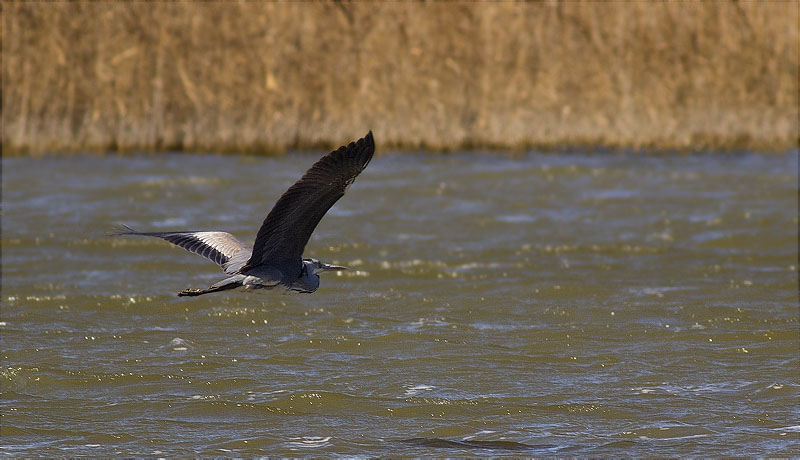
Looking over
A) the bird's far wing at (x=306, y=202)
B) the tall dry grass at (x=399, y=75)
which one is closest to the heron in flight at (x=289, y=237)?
the bird's far wing at (x=306, y=202)

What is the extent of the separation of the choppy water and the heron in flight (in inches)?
31.2

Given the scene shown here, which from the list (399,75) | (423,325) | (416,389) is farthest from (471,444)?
(399,75)

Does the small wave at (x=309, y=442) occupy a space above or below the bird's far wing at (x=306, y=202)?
below

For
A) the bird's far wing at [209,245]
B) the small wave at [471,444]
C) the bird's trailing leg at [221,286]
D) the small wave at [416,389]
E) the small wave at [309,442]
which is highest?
the bird's far wing at [209,245]

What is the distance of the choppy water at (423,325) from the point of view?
579cm

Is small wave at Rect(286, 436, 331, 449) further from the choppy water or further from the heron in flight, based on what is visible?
the heron in flight

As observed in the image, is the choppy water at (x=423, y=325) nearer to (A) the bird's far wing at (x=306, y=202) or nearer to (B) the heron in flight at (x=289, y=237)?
(B) the heron in flight at (x=289, y=237)

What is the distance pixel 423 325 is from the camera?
7938mm

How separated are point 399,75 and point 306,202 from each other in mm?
10906

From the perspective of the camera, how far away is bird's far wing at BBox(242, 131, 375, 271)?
4.90 m

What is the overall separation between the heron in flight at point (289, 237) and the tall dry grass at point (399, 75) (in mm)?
9430

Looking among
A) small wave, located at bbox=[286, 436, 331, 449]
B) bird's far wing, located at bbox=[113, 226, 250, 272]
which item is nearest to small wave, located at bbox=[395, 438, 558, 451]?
small wave, located at bbox=[286, 436, 331, 449]

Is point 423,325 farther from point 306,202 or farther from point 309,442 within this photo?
point 306,202

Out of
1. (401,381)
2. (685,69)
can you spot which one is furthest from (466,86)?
(401,381)
